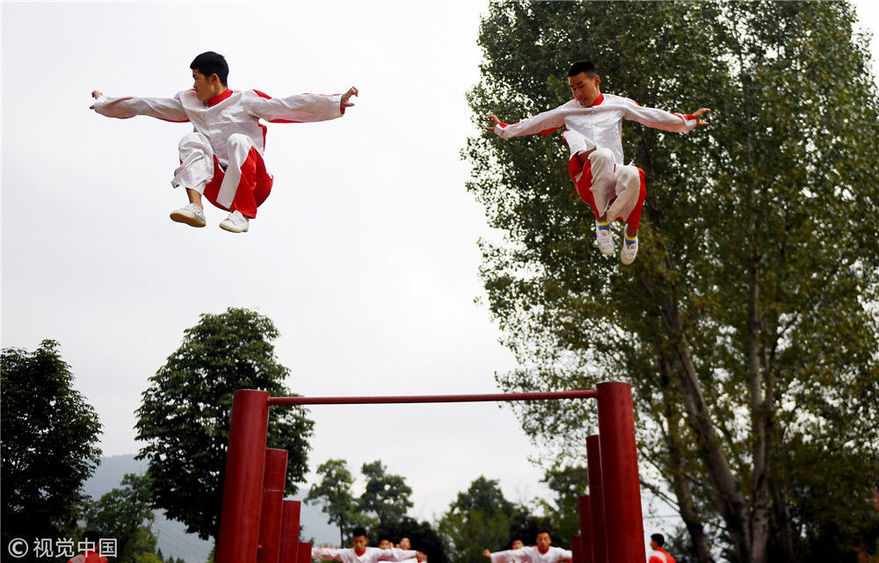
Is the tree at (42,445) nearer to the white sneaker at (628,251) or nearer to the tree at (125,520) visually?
the tree at (125,520)

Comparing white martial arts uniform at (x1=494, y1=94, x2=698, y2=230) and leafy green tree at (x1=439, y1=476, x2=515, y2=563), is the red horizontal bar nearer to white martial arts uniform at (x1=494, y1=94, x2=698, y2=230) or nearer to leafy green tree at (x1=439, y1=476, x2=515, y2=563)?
white martial arts uniform at (x1=494, y1=94, x2=698, y2=230)

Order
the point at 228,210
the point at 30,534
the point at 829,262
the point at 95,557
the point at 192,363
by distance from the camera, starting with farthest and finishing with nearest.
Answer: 1. the point at 192,363
2. the point at 30,534
3. the point at 829,262
4. the point at 95,557
5. the point at 228,210

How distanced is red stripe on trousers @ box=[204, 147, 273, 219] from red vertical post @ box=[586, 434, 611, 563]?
2.47m

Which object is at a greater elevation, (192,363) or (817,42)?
(817,42)

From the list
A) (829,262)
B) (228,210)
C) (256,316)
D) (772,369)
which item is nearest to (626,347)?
(772,369)

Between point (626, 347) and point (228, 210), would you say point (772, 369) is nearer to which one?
point (626, 347)

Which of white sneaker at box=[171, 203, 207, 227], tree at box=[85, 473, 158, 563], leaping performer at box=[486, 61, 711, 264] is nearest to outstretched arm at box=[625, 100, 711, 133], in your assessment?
leaping performer at box=[486, 61, 711, 264]

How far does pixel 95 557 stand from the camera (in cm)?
852

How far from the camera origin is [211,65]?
5.08 m

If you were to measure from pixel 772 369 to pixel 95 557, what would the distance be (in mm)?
11141

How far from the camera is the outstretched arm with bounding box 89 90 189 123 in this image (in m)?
5.18

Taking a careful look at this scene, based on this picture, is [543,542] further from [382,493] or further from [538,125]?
[382,493]

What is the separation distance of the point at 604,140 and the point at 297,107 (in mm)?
2005

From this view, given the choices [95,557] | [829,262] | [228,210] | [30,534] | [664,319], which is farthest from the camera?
[30,534]
